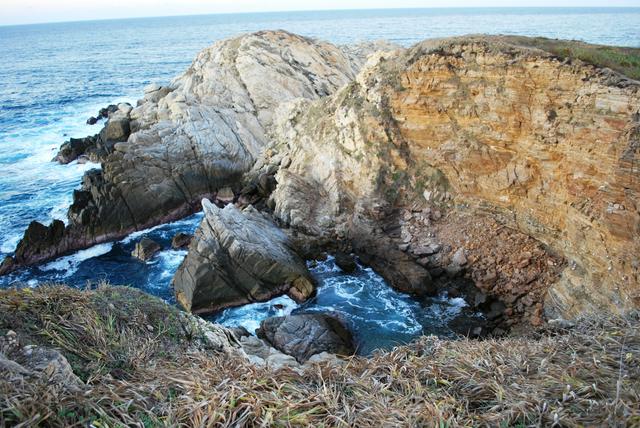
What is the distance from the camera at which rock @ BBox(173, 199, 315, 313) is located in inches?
673

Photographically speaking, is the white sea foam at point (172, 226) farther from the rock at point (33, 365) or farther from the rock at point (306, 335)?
the rock at point (33, 365)

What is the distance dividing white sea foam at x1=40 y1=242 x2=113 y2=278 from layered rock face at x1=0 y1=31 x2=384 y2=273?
422 millimetres

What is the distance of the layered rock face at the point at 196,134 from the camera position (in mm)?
22594

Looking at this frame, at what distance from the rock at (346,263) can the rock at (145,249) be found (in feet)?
28.6

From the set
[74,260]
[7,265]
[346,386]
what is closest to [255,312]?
[74,260]

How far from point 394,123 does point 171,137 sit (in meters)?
13.1

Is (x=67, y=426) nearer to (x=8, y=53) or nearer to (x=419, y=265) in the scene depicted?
(x=419, y=265)

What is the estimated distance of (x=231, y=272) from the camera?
57.6 ft

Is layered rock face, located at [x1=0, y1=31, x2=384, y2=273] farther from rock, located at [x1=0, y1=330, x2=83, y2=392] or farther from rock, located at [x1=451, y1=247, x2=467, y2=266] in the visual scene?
rock, located at [x1=0, y1=330, x2=83, y2=392]

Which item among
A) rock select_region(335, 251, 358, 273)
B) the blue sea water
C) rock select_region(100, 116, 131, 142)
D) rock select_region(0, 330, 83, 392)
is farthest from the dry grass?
rock select_region(100, 116, 131, 142)

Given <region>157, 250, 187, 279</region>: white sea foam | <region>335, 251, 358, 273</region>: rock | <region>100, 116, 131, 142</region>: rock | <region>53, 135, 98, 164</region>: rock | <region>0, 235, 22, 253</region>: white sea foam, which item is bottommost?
<region>157, 250, 187, 279</region>: white sea foam

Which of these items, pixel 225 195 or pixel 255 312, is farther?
pixel 225 195

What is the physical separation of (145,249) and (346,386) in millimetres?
18292

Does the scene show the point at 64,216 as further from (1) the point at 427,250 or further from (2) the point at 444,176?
(2) the point at 444,176
